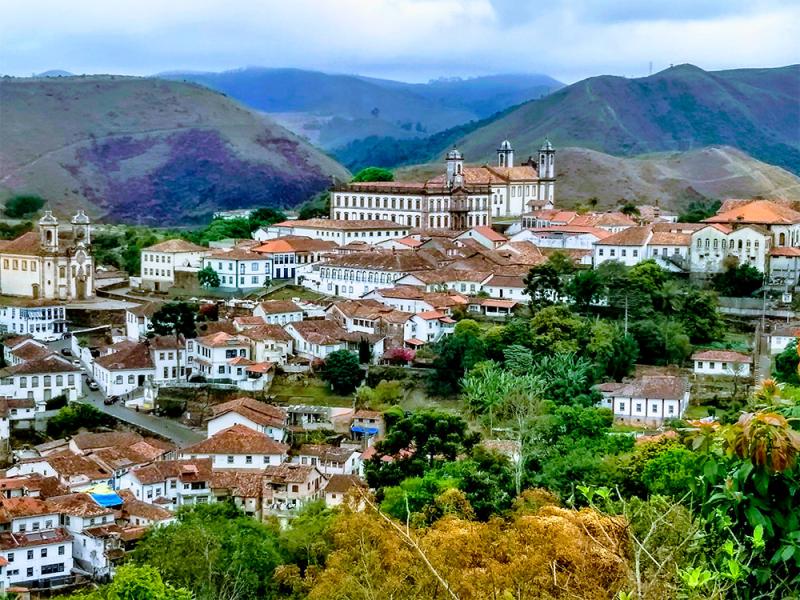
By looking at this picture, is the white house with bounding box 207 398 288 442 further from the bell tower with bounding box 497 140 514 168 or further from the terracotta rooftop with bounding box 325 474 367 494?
the bell tower with bounding box 497 140 514 168

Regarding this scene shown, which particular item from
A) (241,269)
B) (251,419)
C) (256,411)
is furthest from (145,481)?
(241,269)

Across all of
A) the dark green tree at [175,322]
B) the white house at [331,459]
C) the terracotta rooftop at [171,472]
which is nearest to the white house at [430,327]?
the dark green tree at [175,322]

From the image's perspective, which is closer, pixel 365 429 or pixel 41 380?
pixel 365 429

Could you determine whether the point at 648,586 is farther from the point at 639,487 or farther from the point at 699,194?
the point at 699,194

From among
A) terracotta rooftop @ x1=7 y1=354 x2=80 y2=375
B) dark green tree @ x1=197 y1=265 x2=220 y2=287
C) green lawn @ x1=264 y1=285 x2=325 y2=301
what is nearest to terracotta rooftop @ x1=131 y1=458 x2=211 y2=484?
terracotta rooftop @ x1=7 y1=354 x2=80 y2=375

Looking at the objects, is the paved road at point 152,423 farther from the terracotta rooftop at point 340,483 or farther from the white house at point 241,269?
the white house at point 241,269

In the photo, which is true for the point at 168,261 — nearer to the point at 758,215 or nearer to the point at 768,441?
Result: the point at 758,215
